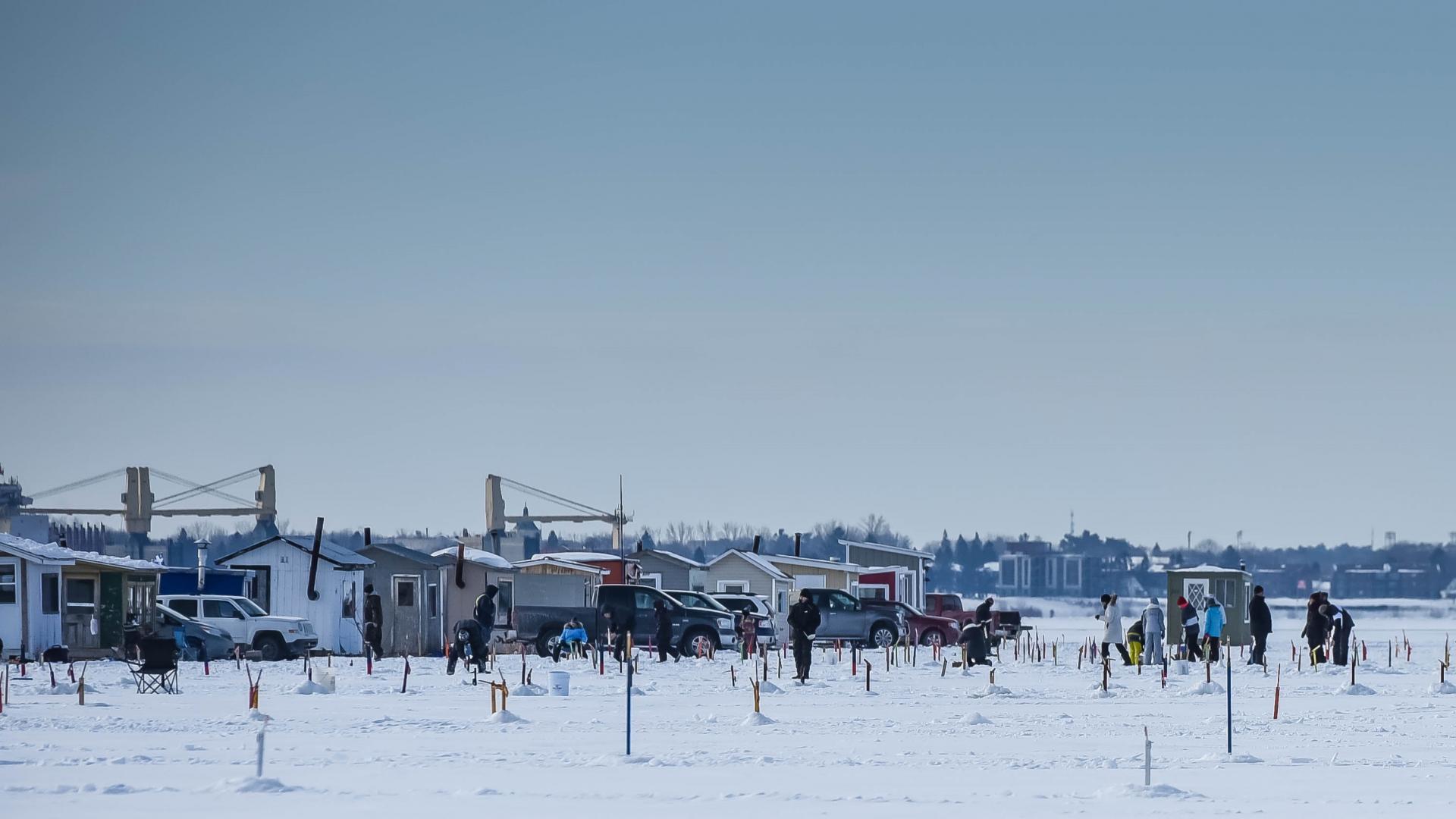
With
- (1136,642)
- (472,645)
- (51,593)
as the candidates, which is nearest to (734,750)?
(472,645)

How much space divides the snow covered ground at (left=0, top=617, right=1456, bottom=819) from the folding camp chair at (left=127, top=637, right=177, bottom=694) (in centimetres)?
30

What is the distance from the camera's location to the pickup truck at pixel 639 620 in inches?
1716

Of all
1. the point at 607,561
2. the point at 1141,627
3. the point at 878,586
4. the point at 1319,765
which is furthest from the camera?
the point at 878,586

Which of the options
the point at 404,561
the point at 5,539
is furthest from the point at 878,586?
the point at 5,539

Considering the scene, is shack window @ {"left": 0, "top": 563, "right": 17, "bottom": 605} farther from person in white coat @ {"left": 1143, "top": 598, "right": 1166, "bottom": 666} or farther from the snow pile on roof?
person in white coat @ {"left": 1143, "top": 598, "right": 1166, "bottom": 666}

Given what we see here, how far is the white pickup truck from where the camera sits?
4375 centimetres

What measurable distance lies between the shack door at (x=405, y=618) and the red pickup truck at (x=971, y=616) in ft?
43.2

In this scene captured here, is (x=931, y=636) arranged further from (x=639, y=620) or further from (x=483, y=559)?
(x=483, y=559)

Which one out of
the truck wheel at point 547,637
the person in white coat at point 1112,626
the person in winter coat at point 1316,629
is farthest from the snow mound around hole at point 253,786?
the truck wheel at point 547,637

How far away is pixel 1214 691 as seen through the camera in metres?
29.0

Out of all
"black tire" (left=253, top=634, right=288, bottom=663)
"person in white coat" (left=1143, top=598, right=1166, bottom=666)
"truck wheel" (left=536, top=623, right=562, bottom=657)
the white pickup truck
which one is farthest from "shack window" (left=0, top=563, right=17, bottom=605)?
"person in white coat" (left=1143, top=598, right=1166, bottom=666)

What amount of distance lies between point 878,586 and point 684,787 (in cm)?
5276

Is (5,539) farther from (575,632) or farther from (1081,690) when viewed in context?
(1081,690)

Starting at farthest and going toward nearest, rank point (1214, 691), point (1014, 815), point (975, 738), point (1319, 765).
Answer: point (1214, 691), point (975, 738), point (1319, 765), point (1014, 815)
